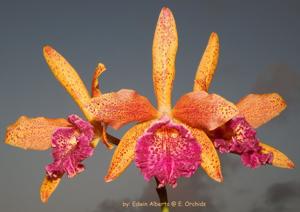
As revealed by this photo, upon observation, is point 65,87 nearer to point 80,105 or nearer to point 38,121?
point 80,105

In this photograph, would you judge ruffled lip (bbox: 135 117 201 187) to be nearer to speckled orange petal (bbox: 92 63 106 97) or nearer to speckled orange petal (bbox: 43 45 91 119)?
speckled orange petal (bbox: 92 63 106 97)

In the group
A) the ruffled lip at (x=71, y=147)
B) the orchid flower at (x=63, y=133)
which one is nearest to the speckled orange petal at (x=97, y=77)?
the orchid flower at (x=63, y=133)

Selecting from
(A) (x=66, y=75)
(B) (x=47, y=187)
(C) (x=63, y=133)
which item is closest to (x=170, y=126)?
(C) (x=63, y=133)

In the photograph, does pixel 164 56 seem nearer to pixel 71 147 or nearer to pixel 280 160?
pixel 71 147

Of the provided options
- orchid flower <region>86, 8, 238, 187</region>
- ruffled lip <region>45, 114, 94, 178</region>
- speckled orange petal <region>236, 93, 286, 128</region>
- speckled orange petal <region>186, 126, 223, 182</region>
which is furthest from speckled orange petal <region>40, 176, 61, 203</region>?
speckled orange petal <region>236, 93, 286, 128</region>

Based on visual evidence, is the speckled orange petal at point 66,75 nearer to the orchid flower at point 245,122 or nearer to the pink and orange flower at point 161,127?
the pink and orange flower at point 161,127

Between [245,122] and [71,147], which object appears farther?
[71,147]
